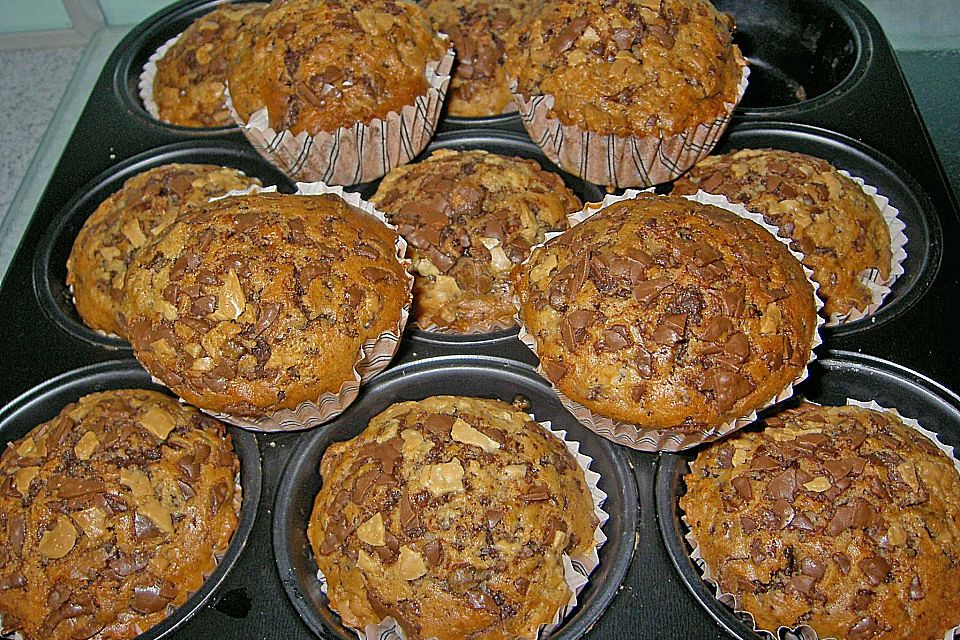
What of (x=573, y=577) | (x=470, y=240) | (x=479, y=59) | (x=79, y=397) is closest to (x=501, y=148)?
(x=479, y=59)

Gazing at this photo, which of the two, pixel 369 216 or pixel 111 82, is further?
pixel 111 82

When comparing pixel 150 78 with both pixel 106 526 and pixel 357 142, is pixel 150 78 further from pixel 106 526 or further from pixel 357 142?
pixel 106 526

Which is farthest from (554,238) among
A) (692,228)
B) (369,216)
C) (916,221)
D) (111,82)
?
(111,82)

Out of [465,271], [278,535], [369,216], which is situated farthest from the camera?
[465,271]

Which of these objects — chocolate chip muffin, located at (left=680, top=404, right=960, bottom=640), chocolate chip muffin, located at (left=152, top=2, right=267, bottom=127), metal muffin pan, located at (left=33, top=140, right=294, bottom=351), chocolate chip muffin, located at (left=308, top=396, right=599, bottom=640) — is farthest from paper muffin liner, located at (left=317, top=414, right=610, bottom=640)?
chocolate chip muffin, located at (left=152, top=2, right=267, bottom=127)

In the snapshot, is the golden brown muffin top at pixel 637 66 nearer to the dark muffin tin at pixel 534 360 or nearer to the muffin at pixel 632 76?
the muffin at pixel 632 76

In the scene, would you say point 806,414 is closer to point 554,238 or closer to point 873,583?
point 873,583

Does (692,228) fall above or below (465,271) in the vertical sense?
above
